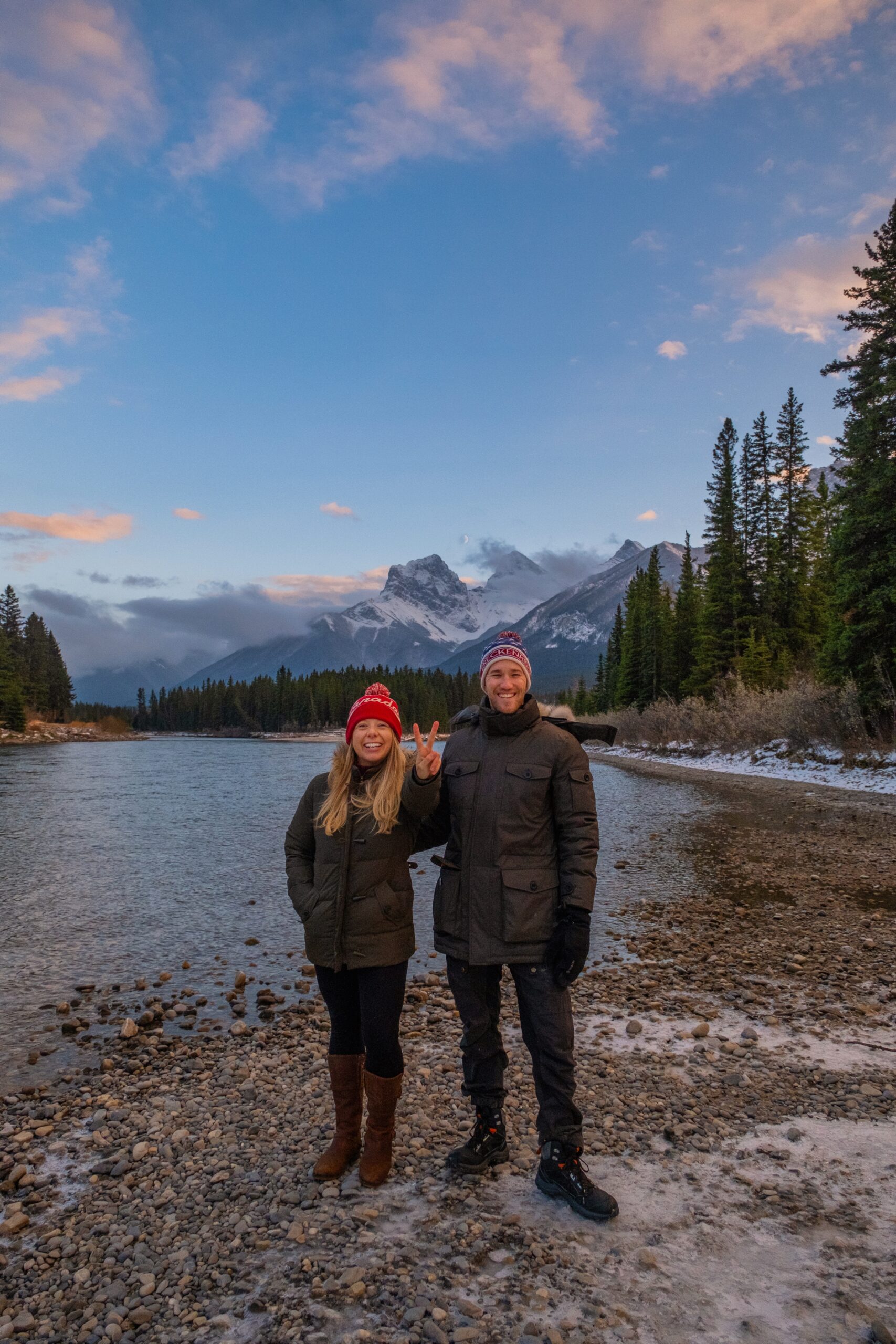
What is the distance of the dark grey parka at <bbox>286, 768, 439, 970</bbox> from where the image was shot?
4.04 meters

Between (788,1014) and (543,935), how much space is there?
379cm

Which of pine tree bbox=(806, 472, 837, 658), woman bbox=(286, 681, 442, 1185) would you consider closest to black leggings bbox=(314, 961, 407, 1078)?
woman bbox=(286, 681, 442, 1185)

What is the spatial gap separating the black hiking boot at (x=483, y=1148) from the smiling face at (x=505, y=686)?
2.30m

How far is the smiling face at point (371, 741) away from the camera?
4.34 meters

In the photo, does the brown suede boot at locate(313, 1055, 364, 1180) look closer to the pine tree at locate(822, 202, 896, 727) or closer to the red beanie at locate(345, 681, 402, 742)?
the red beanie at locate(345, 681, 402, 742)

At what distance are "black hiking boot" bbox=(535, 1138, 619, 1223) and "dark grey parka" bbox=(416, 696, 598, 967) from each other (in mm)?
991

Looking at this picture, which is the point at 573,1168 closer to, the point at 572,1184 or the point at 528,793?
the point at 572,1184

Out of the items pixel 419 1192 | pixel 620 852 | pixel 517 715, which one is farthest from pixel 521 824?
pixel 620 852

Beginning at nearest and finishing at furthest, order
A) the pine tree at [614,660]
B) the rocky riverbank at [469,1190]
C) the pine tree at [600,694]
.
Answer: the rocky riverbank at [469,1190] → the pine tree at [614,660] → the pine tree at [600,694]

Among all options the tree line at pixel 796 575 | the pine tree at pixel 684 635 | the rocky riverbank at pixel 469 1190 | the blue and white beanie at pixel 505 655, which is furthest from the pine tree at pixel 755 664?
the blue and white beanie at pixel 505 655

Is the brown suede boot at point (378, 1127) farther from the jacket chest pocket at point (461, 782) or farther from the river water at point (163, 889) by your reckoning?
the river water at point (163, 889)

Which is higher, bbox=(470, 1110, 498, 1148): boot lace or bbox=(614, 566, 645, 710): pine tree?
bbox=(614, 566, 645, 710): pine tree

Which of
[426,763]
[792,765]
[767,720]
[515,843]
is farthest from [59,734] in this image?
[515,843]

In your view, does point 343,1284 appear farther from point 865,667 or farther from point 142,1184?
point 865,667
